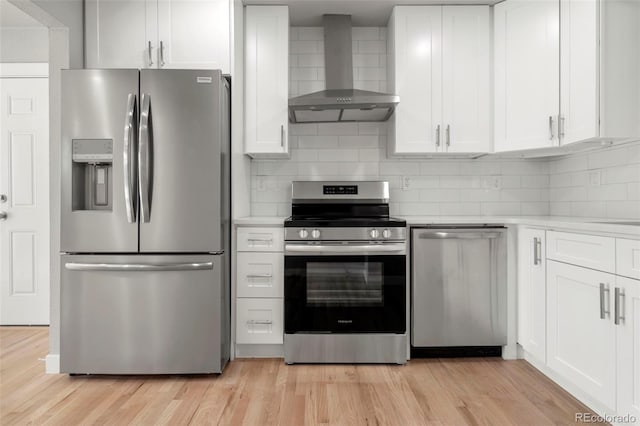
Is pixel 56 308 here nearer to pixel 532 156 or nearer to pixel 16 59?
pixel 16 59

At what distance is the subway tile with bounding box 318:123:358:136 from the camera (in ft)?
11.1

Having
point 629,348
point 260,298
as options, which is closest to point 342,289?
point 260,298

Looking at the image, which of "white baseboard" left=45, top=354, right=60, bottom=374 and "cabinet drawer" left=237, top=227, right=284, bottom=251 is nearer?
"white baseboard" left=45, top=354, right=60, bottom=374

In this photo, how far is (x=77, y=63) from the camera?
8.86 feet

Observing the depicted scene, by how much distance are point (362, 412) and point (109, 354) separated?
151 cm

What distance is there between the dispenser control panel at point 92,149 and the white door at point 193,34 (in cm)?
70

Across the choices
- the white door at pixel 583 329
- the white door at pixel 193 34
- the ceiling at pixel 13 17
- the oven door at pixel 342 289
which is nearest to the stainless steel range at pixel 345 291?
the oven door at pixel 342 289

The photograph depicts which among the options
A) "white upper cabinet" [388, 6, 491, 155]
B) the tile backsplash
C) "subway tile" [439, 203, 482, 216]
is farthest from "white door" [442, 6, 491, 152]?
"subway tile" [439, 203, 482, 216]

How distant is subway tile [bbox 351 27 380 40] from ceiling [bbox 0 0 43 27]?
8.45ft

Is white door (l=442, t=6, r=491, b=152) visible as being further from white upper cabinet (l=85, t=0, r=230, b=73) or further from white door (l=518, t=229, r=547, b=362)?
white upper cabinet (l=85, t=0, r=230, b=73)

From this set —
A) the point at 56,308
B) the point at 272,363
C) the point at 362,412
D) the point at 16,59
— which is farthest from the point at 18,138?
the point at 362,412

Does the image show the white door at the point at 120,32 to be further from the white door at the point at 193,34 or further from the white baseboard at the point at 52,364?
the white baseboard at the point at 52,364

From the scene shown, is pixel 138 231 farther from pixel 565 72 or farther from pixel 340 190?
pixel 565 72

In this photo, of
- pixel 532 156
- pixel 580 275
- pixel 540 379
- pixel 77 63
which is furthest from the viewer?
pixel 532 156
